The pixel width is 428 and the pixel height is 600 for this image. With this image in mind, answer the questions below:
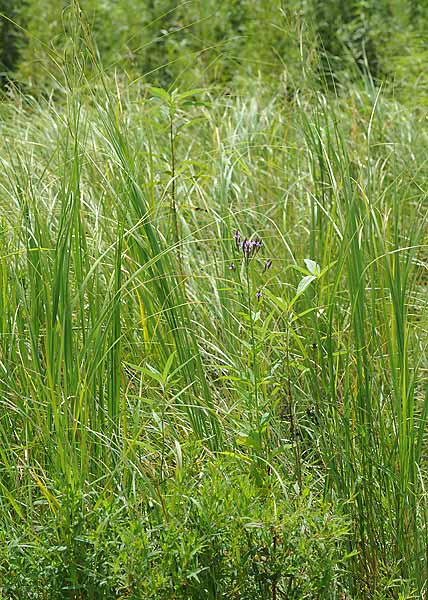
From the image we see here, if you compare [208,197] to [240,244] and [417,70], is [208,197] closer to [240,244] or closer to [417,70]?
[240,244]

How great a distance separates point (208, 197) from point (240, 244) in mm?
1577

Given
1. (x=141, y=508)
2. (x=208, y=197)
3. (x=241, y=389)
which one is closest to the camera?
(x=141, y=508)

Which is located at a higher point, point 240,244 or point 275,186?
point 240,244

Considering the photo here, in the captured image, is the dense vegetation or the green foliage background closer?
the dense vegetation

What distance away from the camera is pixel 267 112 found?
16.7ft

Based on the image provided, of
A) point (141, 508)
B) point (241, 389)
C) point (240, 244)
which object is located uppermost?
point (240, 244)

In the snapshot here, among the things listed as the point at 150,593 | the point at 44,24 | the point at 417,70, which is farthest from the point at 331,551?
the point at 44,24

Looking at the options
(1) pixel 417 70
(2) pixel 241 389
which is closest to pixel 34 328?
(2) pixel 241 389

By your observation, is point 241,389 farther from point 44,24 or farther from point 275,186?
point 44,24

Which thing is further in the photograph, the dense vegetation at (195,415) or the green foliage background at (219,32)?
the green foliage background at (219,32)

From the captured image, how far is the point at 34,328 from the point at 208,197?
1.56m

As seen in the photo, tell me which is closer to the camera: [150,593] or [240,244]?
[150,593]

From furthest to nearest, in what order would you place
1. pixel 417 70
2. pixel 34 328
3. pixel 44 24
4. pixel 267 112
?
pixel 44 24 < pixel 417 70 < pixel 267 112 < pixel 34 328

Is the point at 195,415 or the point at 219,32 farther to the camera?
the point at 219,32
